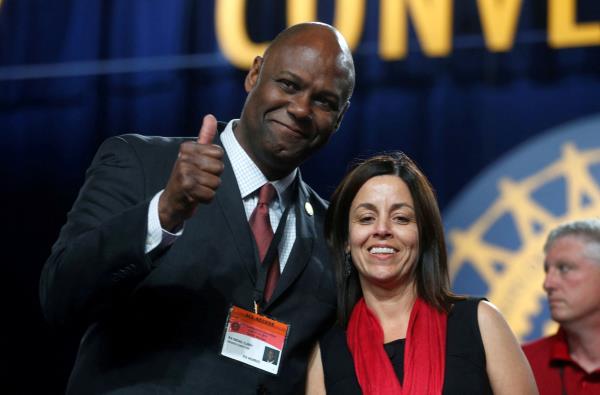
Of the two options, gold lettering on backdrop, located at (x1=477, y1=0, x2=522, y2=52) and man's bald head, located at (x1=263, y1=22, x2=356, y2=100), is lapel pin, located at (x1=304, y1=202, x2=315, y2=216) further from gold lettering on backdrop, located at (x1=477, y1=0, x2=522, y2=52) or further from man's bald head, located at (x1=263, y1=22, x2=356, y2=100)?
gold lettering on backdrop, located at (x1=477, y1=0, x2=522, y2=52)

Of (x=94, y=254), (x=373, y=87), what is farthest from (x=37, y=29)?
(x=94, y=254)

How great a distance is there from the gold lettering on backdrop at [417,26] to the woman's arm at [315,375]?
233 centimetres

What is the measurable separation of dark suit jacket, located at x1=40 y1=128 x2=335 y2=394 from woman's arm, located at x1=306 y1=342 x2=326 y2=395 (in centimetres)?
10

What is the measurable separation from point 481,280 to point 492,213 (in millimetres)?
301

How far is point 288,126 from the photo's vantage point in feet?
6.50

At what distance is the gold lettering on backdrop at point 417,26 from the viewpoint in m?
4.11

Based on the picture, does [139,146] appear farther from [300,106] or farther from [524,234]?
[524,234]

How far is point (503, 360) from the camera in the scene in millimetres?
1970

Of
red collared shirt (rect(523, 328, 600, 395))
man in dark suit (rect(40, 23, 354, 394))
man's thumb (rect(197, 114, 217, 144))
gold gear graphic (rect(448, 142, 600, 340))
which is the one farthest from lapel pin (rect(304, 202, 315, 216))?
gold gear graphic (rect(448, 142, 600, 340))

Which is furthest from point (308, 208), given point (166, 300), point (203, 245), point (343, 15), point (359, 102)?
point (343, 15)

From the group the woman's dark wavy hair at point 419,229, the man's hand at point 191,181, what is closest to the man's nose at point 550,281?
the woman's dark wavy hair at point 419,229

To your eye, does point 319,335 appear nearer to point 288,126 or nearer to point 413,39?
point 288,126

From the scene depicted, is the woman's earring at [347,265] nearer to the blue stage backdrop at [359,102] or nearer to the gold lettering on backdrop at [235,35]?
the blue stage backdrop at [359,102]

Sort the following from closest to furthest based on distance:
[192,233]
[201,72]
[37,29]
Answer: [192,233] → [201,72] → [37,29]
